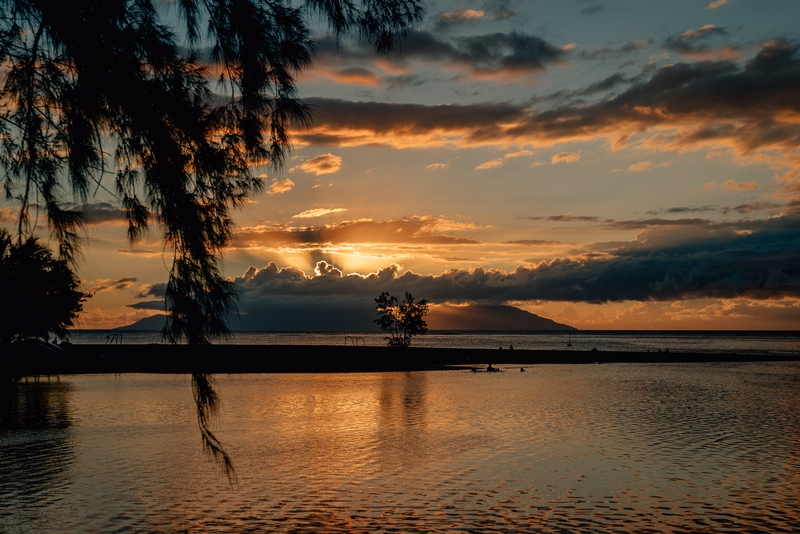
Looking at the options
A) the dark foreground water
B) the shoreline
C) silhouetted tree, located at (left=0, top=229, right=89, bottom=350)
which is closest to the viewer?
silhouetted tree, located at (left=0, top=229, right=89, bottom=350)

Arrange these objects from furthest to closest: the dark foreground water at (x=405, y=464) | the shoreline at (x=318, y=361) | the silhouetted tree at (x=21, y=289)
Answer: the shoreline at (x=318, y=361)
the dark foreground water at (x=405, y=464)
the silhouetted tree at (x=21, y=289)

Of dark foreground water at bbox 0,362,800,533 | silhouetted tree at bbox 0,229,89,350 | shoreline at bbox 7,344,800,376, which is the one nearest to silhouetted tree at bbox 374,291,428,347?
shoreline at bbox 7,344,800,376

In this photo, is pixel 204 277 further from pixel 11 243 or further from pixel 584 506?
pixel 584 506

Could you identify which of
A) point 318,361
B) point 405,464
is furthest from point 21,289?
point 318,361

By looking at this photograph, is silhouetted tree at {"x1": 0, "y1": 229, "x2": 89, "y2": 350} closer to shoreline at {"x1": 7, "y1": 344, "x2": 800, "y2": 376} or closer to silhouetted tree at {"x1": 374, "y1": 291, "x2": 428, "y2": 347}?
shoreline at {"x1": 7, "y1": 344, "x2": 800, "y2": 376}

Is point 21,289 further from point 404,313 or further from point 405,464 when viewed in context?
point 404,313

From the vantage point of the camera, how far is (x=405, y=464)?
78.9 feet

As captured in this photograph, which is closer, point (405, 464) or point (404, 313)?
point (405, 464)

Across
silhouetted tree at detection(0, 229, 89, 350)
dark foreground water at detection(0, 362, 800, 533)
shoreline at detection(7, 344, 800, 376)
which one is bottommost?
dark foreground water at detection(0, 362, 800, 533)

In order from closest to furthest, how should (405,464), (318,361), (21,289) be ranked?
(21,289) < (405,464) < (318,361)

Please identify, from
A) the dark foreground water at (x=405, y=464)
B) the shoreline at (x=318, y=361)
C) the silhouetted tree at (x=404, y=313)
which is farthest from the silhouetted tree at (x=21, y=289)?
the silhouetted tree at (x=404, y=313)

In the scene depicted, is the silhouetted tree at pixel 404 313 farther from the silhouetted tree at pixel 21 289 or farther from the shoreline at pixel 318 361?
the silhouetted tree at pixel 21 289

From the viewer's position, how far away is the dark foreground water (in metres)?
17.4

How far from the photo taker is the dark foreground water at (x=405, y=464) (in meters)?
17.4
